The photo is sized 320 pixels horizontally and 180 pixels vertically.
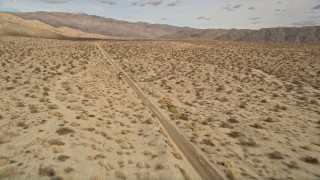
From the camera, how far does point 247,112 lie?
1864 centimetres

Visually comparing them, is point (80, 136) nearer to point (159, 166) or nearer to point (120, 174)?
point (120, 174)

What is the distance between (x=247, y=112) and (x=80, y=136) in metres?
10.2

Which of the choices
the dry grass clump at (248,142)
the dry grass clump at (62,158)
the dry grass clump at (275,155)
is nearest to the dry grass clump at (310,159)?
the dry grass clump at (275,155)

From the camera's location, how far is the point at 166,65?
124ft

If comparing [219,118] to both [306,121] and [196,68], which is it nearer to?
[306,121]

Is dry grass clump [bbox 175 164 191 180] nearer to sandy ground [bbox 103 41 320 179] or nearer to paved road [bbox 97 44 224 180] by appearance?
paved road [bbox 97 44 224 180]

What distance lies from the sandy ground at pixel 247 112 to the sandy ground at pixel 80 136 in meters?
1.93

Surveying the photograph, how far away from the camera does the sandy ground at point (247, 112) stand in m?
12.1

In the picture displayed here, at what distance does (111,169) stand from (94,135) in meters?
3.16

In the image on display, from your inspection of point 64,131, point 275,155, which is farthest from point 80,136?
point 275,155

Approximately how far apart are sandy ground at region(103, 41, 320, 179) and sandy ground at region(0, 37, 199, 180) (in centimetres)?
193

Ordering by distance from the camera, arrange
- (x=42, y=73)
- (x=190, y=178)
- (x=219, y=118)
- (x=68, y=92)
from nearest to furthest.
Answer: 1. (x=190, y=178)
2. (x=219, y=118)
3. (x=68, y=92)
4. (x=42, y=73)

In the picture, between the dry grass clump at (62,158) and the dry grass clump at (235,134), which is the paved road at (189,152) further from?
the dry grass clump at (62,158)

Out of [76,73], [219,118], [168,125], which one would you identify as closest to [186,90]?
[219,118]
